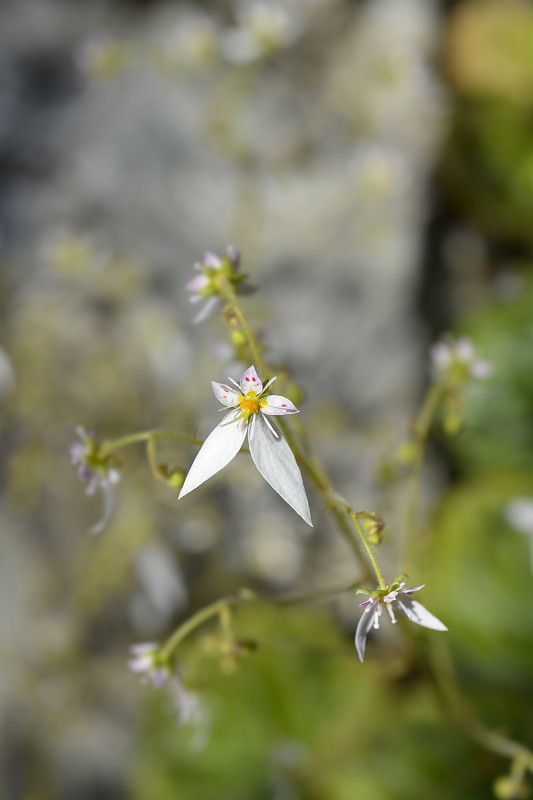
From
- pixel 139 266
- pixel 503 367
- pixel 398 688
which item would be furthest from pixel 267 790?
pixel 139 266

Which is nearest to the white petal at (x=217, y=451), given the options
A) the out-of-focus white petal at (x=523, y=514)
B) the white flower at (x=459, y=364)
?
the white flower at (x=459, y=364)

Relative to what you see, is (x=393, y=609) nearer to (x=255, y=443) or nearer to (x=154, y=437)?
(x=255, y=443)

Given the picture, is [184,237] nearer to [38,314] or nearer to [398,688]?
[38,314]

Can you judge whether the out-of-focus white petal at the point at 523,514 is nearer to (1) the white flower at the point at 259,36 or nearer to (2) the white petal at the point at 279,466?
(2) the white petal at the point at 279,466

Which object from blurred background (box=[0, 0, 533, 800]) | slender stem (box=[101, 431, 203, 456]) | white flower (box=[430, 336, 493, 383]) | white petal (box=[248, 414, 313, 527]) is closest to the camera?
white petal (box=[248, 414, 313, 527])

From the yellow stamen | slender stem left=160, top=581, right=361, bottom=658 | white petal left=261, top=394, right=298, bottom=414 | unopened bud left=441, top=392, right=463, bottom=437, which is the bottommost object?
slender stem left=160, top=581, right=361, bottom=658

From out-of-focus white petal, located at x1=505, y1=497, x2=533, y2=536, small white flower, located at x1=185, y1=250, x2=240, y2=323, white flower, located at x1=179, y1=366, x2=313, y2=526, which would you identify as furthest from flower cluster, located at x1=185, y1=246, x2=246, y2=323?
out-of-focus white petal, located at x1=505, y1=497, x2=533, y2=536

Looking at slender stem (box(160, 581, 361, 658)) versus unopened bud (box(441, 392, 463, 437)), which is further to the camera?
unopened bud (box(441, 392, 463, 437))

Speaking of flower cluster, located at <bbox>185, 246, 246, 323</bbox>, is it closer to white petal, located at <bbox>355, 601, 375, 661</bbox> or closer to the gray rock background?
white petal, located at <bbox>355, 601, 375, 661</bbox>
